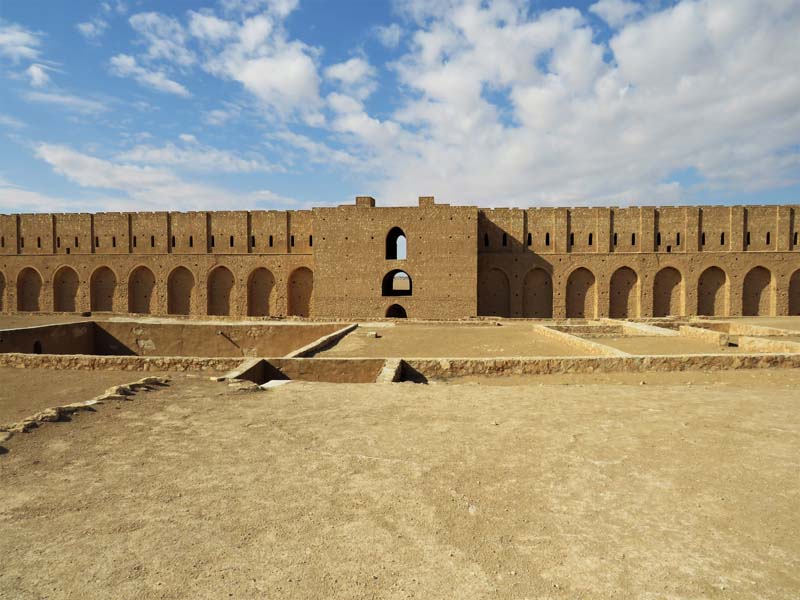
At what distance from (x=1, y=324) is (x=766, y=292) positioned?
1616 inches

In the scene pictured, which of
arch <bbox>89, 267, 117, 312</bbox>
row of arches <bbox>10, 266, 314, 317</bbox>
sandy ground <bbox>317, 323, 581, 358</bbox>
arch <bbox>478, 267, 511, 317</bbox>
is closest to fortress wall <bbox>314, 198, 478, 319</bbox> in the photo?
arch <bbox>478, 267, 511, 317</bbox>

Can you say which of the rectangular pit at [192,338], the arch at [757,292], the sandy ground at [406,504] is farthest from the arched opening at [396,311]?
the arch at [757,292]

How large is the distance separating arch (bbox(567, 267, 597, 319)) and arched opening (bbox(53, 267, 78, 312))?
109ft

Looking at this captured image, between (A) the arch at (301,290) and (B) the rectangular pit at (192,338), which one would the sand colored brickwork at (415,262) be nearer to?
(A) the arch at (301,290)

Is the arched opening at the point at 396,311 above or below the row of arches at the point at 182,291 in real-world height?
below

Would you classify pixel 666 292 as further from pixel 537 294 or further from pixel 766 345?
pixel 766 345

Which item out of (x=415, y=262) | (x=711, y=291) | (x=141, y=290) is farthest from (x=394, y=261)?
(x=711, y=291)

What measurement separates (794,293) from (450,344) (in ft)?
84.4

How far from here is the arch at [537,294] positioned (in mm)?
26297

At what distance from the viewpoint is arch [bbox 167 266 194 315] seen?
28203 millimetres

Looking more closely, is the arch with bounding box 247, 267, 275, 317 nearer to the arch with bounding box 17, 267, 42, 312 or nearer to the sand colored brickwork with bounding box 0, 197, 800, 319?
the sand colored brickwork with bounding box 0, 197, 800, 319

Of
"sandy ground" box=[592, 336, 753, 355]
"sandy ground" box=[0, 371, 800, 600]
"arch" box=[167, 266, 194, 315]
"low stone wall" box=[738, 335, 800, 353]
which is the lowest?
"sandy ground" box=[0, 371, 800, 600]

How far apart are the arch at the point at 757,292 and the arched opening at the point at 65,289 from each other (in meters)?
43.6

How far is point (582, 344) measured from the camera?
12062 millimetres
